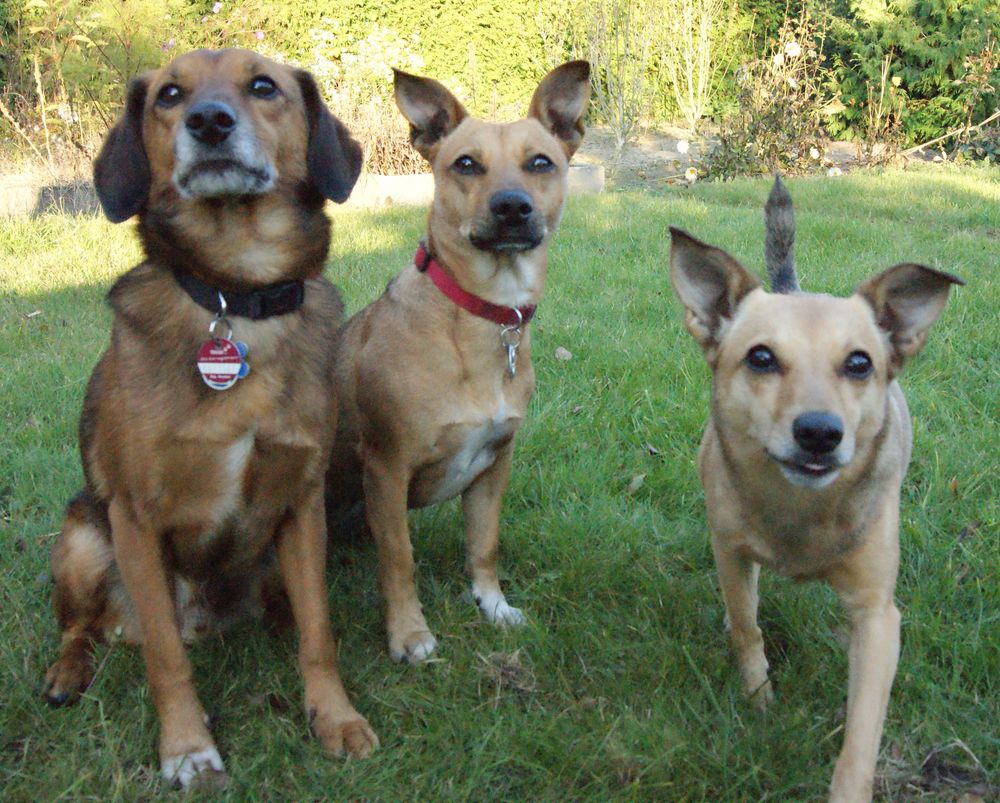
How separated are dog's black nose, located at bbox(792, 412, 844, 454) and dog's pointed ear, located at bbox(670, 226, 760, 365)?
1.69 ft

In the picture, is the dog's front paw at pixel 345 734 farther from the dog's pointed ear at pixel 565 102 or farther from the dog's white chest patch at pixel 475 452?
the dog's pointed ear at pixel 565 102

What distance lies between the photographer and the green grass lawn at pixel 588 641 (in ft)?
7.50

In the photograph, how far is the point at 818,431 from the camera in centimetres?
216

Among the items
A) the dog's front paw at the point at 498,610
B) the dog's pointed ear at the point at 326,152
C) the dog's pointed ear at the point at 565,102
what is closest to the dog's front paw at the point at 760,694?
the dog's front paw at the point at 498,610

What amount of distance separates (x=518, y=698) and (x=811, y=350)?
4.11ft

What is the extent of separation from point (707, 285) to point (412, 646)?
1460mm

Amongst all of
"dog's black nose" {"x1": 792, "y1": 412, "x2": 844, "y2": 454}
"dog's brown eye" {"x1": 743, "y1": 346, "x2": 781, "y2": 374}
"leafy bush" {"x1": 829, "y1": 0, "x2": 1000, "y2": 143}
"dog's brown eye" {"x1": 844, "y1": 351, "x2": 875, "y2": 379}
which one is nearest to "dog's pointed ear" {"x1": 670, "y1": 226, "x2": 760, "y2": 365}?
"dog's brown eye" {"x1": 743, "y1": 346, "x2": 781, "y2": 374}

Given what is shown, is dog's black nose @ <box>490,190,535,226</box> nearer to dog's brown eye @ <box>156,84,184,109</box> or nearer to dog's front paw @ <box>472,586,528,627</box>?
dog's brown eye @ <box>156,84,184,109</box>

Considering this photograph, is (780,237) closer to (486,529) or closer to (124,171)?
(486,529)

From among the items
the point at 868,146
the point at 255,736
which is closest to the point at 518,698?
the point at 255,736

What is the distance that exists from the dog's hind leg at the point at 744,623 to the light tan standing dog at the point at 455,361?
0.77m

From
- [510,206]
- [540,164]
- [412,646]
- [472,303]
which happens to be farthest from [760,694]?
[540,164]

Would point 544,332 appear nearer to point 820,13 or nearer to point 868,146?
point 868,146

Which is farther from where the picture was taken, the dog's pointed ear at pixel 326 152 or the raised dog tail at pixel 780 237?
the raised dog tail at pixel 780 237
